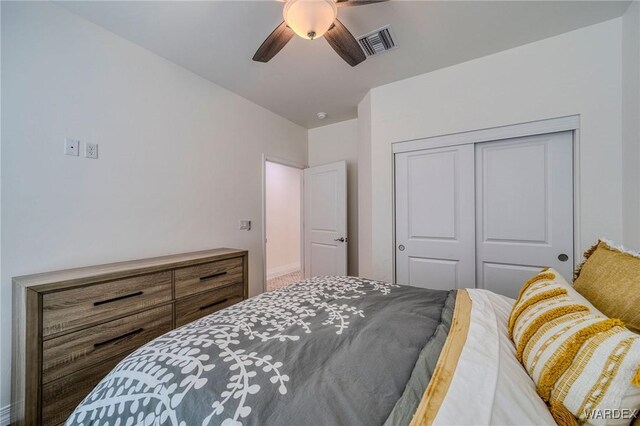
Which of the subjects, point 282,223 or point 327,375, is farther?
point 282,223

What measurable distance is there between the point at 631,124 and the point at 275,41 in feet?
8.20

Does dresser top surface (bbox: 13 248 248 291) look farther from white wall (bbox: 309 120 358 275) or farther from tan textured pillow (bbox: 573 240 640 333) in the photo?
tan textured pillow (bbox: 573 240 640 333)

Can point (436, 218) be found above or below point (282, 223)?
above

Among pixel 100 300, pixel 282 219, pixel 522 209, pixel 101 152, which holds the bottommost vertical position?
pixel 100 300

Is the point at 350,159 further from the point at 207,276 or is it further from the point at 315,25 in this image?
the point at 207,276

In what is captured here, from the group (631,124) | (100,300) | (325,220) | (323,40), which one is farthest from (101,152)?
(631,124)

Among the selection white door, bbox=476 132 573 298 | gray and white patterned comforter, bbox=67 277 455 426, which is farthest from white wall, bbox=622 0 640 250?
gray and white patterned comforter, bbox=67 277 455 426

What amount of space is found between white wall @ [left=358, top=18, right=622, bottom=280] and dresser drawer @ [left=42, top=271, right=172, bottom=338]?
2.07 meters

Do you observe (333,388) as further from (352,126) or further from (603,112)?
(352,126)

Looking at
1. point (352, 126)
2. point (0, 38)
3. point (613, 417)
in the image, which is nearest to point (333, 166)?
point (352, 126)

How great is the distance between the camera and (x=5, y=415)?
1.45 meters

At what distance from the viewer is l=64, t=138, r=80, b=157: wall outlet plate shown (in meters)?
1.71

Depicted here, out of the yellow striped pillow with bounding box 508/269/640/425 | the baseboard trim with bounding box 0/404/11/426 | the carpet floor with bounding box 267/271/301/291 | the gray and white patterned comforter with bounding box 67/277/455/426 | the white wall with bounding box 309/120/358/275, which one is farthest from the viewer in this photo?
the carpet floor with bounding box 267/271/301/291

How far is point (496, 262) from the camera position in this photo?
7.57 ft
